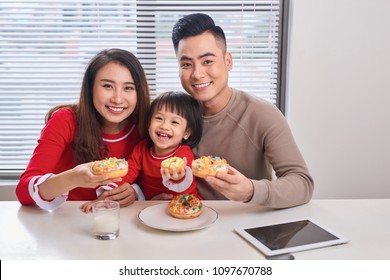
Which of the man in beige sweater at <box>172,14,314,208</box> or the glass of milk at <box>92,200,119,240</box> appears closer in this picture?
the glass of milk at <box>92,200,119,240</box>

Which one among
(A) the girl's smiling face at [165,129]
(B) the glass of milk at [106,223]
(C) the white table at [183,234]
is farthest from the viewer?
(A) the girl's smiling face at [165,129]

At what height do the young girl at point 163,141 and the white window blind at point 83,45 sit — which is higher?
the white window blind at point 83,45

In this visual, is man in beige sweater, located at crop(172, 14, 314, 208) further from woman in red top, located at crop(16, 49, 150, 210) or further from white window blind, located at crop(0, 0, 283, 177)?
white window blind, located at crop(0, 0, 283, 177)

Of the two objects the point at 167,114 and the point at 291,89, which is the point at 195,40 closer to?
the point at 167,114

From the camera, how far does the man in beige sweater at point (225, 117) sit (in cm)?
202

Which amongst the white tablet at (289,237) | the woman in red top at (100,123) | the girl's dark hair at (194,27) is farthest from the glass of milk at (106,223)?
the girl's dark hair at (194,27)

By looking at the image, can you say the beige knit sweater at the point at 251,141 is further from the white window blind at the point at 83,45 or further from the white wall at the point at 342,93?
the white window blind at the point at 83,45

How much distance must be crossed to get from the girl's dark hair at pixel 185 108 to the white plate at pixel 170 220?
17.8 inches

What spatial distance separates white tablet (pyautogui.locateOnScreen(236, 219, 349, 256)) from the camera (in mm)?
1434

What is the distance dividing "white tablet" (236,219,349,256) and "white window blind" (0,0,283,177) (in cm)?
184

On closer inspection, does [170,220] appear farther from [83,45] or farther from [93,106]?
[83,45]

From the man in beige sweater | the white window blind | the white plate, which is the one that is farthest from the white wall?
the white plate

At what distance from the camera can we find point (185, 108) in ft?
6.82

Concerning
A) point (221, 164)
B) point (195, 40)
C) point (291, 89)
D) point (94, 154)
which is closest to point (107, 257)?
point (221, 164)
